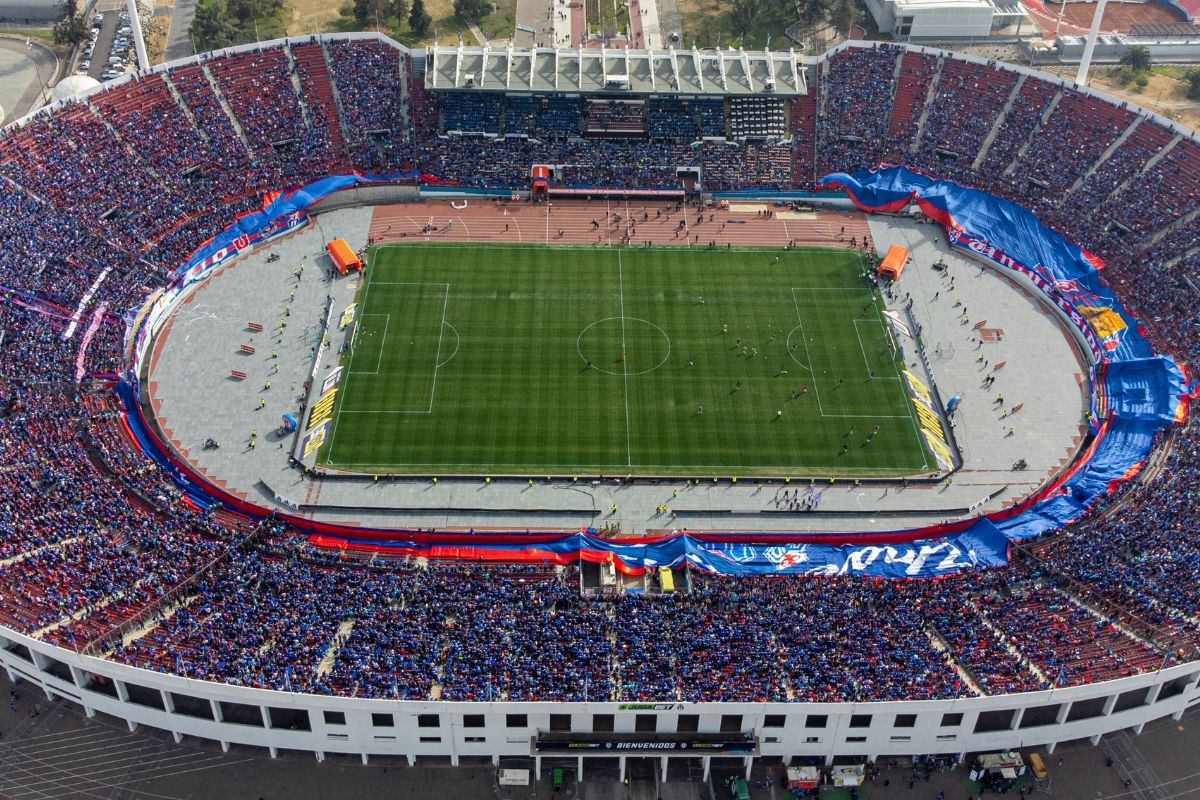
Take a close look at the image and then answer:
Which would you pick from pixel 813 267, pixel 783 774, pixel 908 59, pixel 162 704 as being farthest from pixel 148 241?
pixel 908 59

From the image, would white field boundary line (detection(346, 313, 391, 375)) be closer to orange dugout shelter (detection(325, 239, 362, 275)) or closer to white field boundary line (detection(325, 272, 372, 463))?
white field boundary line (detection(325, 272, 372, 463))

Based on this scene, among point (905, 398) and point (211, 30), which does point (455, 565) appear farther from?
point (211, 30)

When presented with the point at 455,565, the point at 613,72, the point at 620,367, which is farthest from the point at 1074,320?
the point at 455,565

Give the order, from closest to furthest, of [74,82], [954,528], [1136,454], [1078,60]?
[954,528] < [1136,454] < [74,82] < [1078,60]

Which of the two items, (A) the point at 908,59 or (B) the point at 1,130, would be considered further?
(A) the point at 908,59

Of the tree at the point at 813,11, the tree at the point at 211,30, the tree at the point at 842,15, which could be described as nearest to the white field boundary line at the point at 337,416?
the tree at the point at 211,30

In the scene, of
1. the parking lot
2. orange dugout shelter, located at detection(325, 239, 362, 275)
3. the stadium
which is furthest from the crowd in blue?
the parking lot

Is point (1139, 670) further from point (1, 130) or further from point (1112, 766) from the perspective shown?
point (1, 130)
